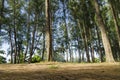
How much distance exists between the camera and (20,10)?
135 feet

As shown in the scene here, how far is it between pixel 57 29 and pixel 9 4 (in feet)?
37.5

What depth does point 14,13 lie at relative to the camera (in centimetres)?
3847

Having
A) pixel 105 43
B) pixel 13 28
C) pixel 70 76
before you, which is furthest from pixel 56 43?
pixel 70 76

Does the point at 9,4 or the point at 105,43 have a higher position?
the point at 9,4

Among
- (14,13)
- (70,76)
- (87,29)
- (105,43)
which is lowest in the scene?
(70,76)

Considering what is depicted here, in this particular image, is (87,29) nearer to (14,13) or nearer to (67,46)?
(67,46)

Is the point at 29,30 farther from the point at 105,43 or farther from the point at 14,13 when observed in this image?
the point at 105,43

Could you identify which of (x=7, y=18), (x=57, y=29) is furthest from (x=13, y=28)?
(x=57, y=29)

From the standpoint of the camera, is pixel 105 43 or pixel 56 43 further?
pixel 56 43

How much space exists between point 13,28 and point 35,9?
17.9ft

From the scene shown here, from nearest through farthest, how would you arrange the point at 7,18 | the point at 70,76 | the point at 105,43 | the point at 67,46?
the point at 70,76 < the point at 105,43 < the point at 7,18 < the point at 67,46

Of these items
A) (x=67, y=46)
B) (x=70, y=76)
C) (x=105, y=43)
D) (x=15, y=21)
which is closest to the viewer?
(x=70, y=76)

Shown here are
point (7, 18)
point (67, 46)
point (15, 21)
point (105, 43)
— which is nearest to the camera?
point (105, 43)

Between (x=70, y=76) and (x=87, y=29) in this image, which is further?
(x=87, y=29)
